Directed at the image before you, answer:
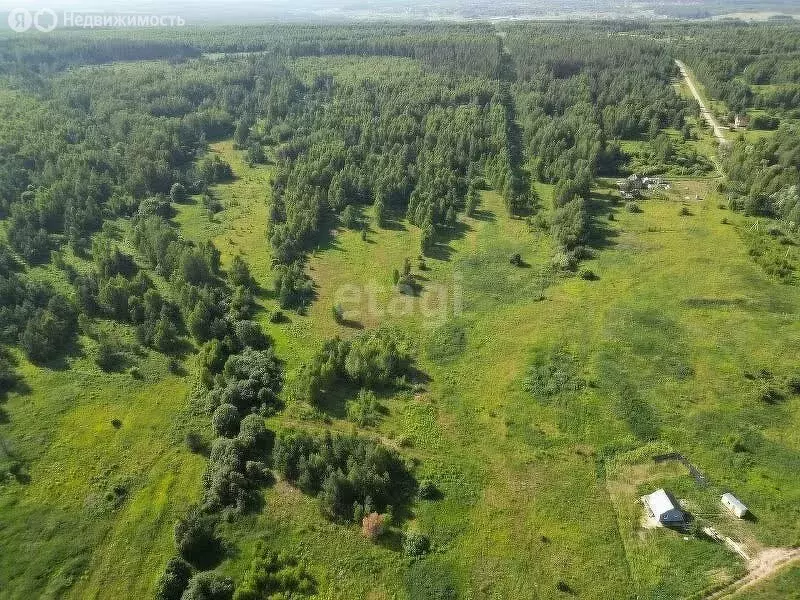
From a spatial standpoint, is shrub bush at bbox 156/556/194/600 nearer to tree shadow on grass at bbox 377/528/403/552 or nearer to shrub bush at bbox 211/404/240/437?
shrub bush at bbox 211/404/240/437

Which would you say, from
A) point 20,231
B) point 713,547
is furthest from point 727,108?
point 20,231

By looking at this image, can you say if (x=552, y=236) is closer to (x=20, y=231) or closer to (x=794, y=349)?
(x=794, y=349)

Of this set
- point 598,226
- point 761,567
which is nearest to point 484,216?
point 598,226

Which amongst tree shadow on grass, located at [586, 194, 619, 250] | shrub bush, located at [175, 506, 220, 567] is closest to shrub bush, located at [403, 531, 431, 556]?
shrub bush, located at [175, 506, 220, 567]

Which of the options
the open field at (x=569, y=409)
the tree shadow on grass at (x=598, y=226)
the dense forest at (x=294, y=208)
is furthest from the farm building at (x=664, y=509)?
the tree shadow on grass at (x=598, y=226)

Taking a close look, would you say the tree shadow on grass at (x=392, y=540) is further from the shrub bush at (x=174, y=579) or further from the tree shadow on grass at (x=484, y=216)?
the tree shadow on grass at (x=484, y=216)

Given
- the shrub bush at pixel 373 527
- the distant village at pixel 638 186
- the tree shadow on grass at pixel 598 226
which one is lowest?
the shrub bush at pixel 373 527
